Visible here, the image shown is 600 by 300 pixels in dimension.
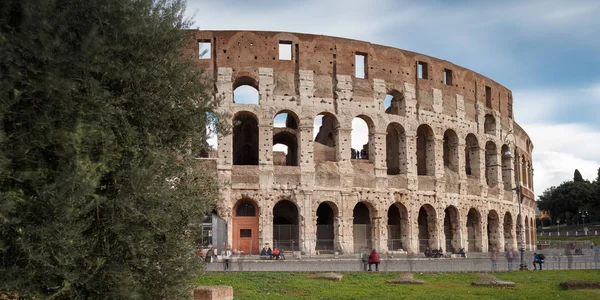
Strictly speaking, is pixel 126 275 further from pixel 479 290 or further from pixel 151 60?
pixel 479 290

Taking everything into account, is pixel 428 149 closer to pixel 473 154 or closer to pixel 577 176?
pixel 473 154

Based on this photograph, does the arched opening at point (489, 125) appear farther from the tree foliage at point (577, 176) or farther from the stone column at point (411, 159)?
the tree foliage at point (577, 176)

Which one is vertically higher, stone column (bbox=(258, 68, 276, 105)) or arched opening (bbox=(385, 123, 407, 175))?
stone column (bbox=(258, 68, 276, 105))

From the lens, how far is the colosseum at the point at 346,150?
1189 inches

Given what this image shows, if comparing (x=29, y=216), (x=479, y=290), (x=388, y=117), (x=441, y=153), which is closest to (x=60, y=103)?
(x=29, y=216)

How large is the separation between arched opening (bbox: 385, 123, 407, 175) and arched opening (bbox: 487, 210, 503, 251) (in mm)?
7873

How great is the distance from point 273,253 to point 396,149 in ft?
38.7

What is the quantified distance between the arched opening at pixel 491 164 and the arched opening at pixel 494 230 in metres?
1.93

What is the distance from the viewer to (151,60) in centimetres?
847

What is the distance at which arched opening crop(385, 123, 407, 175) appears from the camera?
33.7m

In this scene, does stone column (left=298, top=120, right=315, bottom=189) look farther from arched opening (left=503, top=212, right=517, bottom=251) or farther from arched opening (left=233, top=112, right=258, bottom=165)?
arched opening (left=503, top=212, right=517, bottom=251)

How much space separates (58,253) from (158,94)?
2558 millimetres

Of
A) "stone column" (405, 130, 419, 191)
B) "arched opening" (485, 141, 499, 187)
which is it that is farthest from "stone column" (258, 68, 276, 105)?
"arched opening" (485, 141, 499, 187)

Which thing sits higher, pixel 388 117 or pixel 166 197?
pixel 388 117
